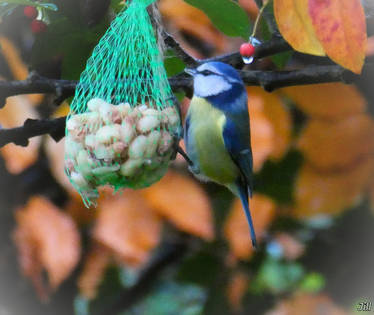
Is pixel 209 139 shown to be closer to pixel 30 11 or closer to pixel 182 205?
pixel 182 205

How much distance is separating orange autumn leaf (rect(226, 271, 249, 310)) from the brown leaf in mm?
584

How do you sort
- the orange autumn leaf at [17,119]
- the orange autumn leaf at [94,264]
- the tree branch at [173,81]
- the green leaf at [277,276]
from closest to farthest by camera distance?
1. the tree branch at [173,81]
2. the orange autumn leaf at [17,119]
3. the orange autumn leaf at [94,264]
4. the green leaf at [277,276]

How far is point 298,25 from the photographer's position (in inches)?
27.1

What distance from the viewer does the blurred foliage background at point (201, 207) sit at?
1.16 m

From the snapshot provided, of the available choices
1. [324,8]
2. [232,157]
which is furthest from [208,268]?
[324,8]

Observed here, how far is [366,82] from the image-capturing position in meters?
1.22

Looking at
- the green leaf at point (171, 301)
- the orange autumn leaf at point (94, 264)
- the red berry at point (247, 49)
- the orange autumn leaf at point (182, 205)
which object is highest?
the red berry at point (247, 49)

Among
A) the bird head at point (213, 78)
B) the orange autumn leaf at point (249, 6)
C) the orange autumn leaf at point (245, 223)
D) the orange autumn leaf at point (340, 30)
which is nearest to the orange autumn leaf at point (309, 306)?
the orange autumn leaf at point (245, 223)

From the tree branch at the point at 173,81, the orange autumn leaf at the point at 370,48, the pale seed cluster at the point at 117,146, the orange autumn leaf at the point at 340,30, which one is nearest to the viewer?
the orange autumn leaf at the point at 340,30

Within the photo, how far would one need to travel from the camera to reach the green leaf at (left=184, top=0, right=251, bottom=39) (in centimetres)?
92

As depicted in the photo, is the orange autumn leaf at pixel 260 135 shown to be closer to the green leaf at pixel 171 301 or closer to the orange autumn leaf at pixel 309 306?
the orange autumn leaf at pixel 309 306

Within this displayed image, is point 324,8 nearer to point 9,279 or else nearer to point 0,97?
point 0,97

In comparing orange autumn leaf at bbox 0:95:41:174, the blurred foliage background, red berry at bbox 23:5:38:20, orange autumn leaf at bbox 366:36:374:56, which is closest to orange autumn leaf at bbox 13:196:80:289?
the blurred foliage background

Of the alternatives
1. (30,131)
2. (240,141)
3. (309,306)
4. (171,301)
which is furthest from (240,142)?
(171,301)
